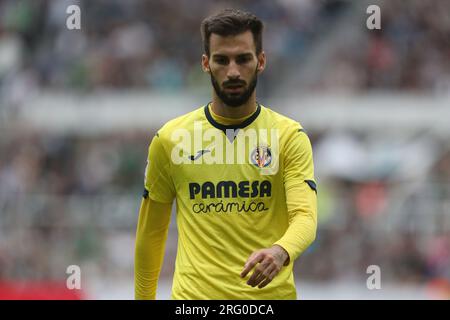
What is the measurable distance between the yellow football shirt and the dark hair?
51cm

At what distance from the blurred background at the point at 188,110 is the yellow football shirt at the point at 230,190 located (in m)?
7.90

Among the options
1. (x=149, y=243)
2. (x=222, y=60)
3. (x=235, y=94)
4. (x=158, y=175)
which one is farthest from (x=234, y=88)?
(x=149, y=243)

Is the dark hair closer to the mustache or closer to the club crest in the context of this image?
the mustache

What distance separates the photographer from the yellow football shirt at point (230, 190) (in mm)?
6926

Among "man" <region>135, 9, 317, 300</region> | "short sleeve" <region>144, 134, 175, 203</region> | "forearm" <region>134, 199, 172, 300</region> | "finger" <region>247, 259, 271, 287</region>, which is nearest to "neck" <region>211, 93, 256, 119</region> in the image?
"man" <region>135, 9, 317, 300</region>

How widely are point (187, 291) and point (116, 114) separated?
542 inches

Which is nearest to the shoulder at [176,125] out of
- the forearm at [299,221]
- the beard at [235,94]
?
the beard at [235,94]

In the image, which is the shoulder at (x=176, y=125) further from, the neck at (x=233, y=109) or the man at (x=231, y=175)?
the neck at (x=233, y=109)

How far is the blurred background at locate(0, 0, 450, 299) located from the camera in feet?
54.2

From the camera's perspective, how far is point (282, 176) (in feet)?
22.8

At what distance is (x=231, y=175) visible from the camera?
23.0 feet

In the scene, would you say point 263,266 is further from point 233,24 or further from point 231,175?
point 233,24
